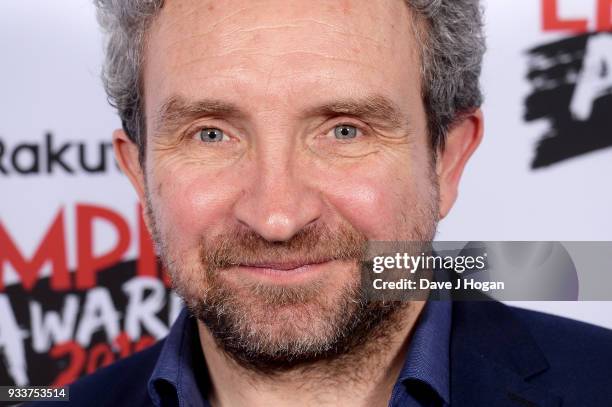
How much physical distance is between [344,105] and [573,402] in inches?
22.2

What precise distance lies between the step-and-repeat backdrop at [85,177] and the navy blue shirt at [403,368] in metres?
0.60

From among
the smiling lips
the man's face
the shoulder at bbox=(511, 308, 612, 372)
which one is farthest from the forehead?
the shoulder at bbox=(511, 308, 612, 372)

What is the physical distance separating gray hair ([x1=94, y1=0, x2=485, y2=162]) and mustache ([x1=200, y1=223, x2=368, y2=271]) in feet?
0.88

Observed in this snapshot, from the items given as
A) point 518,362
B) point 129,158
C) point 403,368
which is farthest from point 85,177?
point 518,362

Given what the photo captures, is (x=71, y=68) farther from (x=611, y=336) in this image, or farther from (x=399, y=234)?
(x=611, y=336)

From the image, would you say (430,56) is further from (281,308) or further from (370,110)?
(281,308)

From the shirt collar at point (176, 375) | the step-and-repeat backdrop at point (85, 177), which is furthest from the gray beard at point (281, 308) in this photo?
the step-and-repeat backdrop at point (85, 177)

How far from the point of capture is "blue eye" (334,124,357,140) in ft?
4.37

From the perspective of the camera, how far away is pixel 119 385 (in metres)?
1.58

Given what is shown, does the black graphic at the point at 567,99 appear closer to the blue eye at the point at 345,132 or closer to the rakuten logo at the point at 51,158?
the blue eye at the point at 345,132

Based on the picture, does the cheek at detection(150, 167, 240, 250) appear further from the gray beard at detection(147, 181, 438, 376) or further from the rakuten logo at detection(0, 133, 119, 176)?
the rakuten logo at detection(0, 133, 119, 176)

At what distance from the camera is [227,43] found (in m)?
1.32

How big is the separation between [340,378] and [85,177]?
979mm

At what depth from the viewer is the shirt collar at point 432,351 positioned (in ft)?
4.33
